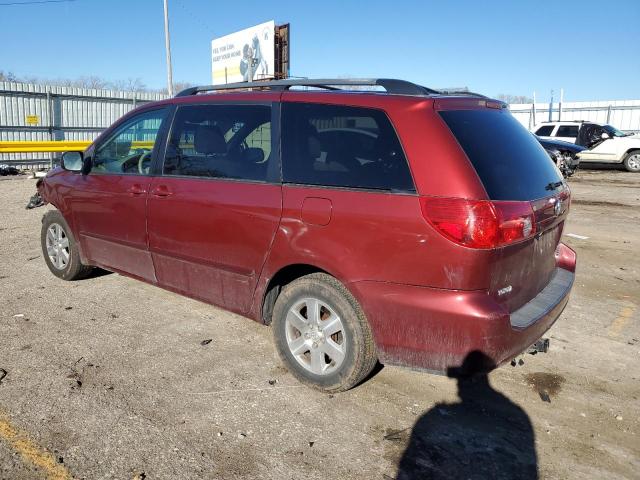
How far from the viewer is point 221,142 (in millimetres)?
3873

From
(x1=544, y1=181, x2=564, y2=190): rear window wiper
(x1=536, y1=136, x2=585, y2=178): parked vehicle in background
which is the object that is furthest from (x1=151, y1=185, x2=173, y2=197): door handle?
(x1=536, y1=136, x2=585, y2=178): parked vehicle in background

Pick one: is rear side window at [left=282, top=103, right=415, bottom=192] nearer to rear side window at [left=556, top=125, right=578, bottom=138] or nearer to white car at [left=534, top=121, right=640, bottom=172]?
white car at [left=534, top=121, right=640, bottom=172]

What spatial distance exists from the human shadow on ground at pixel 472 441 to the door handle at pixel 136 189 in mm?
2738

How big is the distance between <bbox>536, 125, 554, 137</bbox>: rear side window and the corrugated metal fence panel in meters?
7.67

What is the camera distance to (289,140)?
3.44m

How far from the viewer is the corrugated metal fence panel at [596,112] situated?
29172 mm

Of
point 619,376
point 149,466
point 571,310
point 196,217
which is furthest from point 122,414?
point 571,310

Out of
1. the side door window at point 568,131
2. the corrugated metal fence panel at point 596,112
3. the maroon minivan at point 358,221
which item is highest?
the corrugated metal fence panel at point 596,112

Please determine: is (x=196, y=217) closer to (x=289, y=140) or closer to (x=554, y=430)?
(x=289, y=140)

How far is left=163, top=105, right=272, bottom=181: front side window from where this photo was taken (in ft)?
11.9

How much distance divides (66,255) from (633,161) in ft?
66.0

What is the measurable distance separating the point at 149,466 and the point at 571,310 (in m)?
3.96

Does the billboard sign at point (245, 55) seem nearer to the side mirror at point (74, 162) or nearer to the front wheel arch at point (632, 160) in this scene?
the front wheel arch at point (632, 160)

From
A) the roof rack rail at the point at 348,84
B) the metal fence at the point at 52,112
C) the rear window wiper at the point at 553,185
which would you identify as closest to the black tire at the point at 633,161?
the metal fence at the point at 52,112
